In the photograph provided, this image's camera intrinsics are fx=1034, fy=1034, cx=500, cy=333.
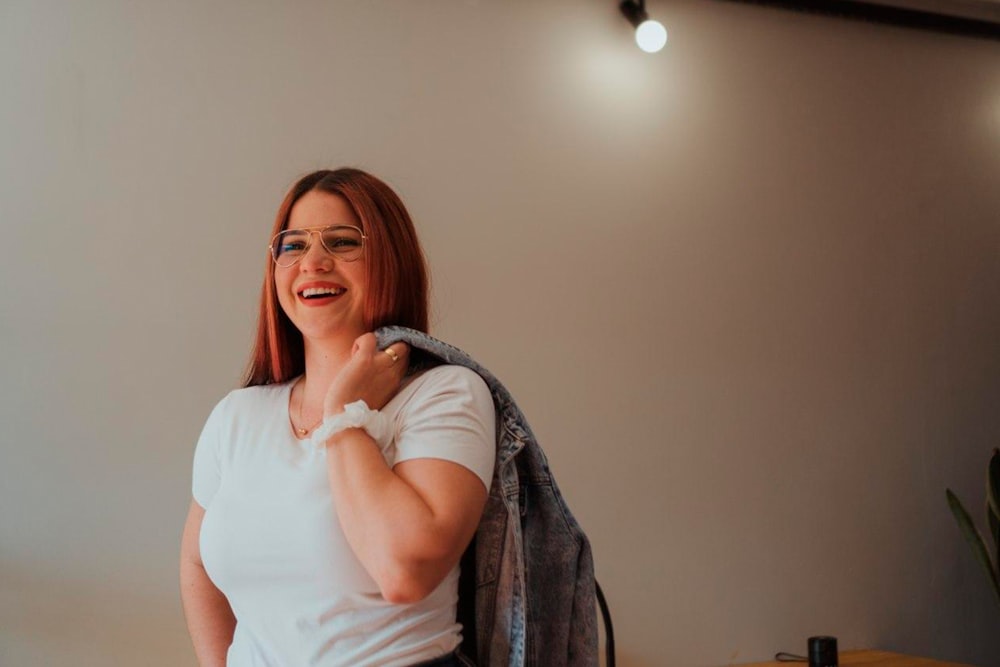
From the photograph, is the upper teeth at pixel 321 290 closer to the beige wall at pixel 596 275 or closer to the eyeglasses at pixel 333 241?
the eyeglasses at pixel 333 241

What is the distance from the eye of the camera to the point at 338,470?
4.19 feet

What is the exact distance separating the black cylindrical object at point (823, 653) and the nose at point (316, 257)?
2093 millimetres

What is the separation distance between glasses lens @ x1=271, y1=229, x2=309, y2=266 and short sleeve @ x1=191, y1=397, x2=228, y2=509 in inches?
9.6

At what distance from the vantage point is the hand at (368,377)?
4.45ft

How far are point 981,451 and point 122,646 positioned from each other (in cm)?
296

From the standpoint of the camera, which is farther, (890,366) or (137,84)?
(890,366)

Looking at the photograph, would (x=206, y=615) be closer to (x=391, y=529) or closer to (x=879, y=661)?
(x=391, y=529)

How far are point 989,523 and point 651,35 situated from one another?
1.99m

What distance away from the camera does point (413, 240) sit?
1536 millimetres

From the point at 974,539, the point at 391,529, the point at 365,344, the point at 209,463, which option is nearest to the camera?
the point at 391,529

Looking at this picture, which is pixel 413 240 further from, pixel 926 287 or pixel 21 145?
pixel 926 287

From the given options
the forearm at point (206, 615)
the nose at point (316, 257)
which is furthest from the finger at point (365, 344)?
the forearm at point (206, 615)

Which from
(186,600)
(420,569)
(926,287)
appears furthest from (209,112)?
(926,287)

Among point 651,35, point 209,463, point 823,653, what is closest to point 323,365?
point 209,463
